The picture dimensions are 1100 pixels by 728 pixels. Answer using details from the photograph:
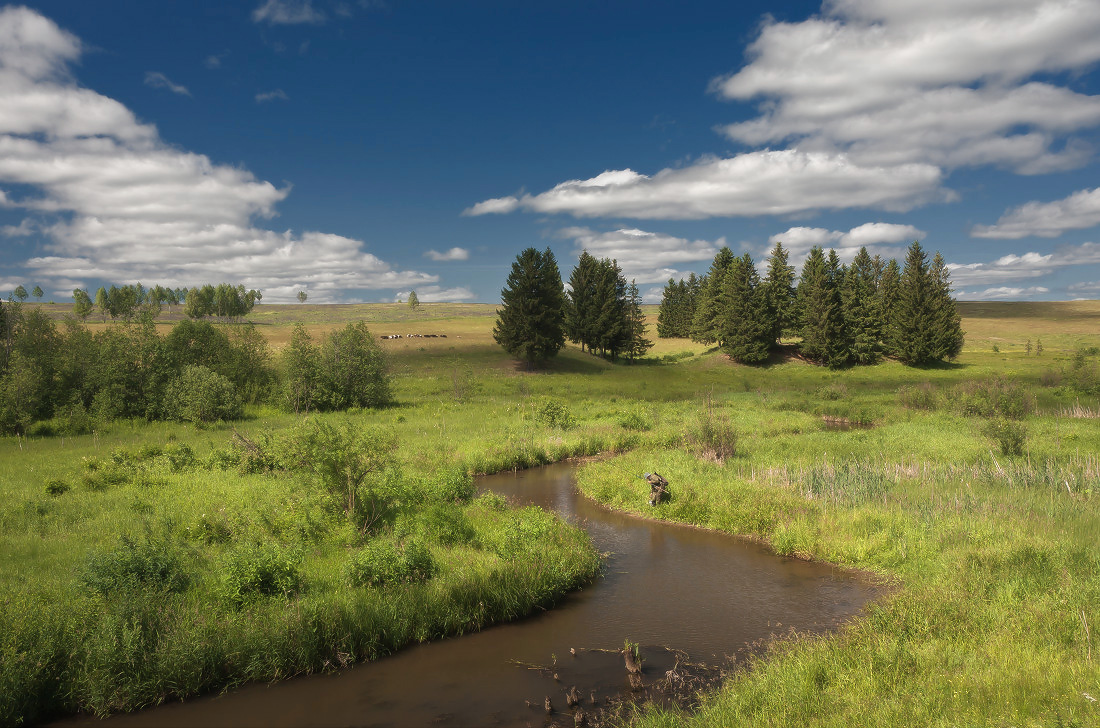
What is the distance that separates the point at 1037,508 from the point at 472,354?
204 ft

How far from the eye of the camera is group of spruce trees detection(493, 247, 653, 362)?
64.5m

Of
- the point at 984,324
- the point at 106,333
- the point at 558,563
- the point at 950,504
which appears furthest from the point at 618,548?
the point at 984,324

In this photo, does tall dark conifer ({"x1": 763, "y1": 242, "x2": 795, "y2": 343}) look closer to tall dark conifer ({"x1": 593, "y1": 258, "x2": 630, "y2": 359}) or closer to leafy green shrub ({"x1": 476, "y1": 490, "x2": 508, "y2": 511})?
tall dark conifer ({"x1": 593, "y1": 258, "x2": 630, "y2": 359})

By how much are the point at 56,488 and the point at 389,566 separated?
44.3 feet

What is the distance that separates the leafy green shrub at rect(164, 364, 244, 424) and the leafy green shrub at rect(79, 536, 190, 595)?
25554mm

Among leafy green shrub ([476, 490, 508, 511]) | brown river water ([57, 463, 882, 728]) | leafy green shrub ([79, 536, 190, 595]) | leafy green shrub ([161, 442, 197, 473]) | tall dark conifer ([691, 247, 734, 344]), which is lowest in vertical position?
brown river water ([57, 463, 882, 728])

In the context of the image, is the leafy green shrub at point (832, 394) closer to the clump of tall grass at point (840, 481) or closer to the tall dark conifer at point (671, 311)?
the clump of tall grass at point (840, 481)

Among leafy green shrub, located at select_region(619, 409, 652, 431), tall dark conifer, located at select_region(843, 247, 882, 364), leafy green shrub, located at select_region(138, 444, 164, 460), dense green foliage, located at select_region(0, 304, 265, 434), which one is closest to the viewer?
leafy green shrub, located at select_region(138, 444, 164, 460)

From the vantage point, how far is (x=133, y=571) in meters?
10.4

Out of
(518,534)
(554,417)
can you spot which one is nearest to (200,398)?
(554,417)

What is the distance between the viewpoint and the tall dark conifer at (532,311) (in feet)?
210

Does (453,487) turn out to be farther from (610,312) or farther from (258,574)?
(610,312)

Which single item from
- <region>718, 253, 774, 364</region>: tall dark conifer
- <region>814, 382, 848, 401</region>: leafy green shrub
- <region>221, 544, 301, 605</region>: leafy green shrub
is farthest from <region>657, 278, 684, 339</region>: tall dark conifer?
<region>221, 544, 301, 605</region>: leafy green shrub

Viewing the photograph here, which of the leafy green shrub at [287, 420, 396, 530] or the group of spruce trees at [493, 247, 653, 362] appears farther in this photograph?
the group of spruce trees at [493, 247, 653, 362]
